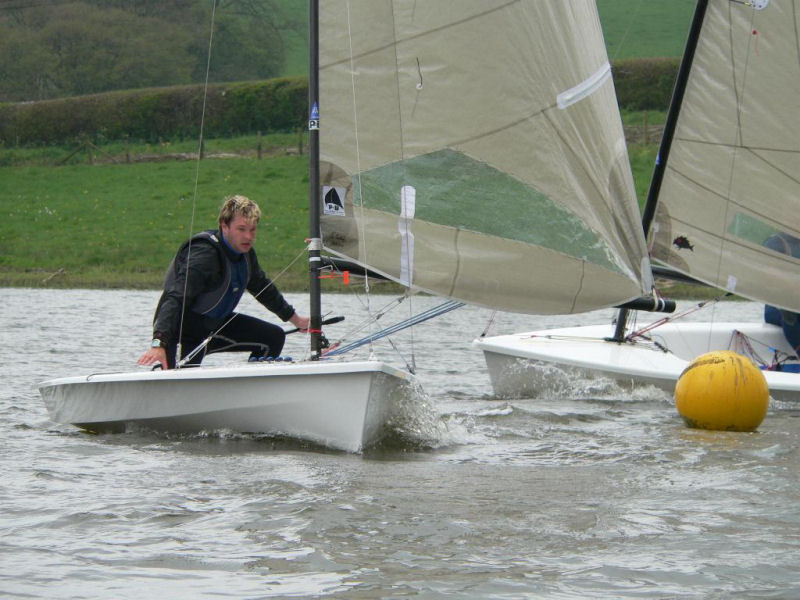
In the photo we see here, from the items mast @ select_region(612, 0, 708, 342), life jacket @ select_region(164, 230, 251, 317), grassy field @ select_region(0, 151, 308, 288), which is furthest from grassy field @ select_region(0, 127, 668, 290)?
life jacket @ select_region(164, 230, 251, 317)

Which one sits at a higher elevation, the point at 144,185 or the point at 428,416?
the point at 144,185

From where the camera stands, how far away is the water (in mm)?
4258

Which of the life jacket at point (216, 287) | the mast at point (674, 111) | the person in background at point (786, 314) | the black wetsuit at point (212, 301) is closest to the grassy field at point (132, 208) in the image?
the person in background at point (786, 314)

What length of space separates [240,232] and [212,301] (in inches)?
18.7

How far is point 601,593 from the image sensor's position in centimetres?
414

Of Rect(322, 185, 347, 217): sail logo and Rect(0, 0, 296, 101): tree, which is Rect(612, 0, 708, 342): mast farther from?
Rect(0, 0, 296, 101): tree

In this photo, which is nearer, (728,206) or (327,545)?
(327,545)

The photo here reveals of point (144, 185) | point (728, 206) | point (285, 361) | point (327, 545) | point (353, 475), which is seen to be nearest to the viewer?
point (327, 545)

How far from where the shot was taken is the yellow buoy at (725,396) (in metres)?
8.16

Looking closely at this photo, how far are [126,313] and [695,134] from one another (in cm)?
1124

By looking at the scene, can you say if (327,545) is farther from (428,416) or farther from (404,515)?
(428,416)

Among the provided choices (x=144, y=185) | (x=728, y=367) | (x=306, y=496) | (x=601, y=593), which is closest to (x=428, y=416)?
(x=306, y=496)

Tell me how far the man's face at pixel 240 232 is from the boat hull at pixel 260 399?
2.95 ft

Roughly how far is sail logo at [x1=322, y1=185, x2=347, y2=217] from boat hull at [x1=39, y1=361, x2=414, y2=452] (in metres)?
1.01
